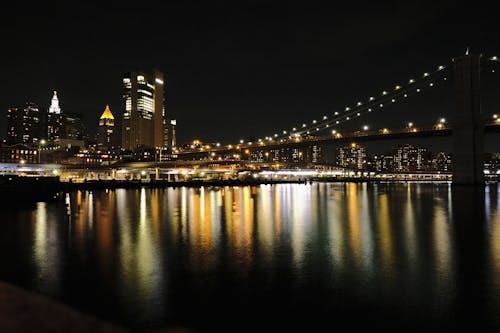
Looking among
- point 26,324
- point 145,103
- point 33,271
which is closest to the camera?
point 26,324

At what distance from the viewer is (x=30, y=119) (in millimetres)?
162500

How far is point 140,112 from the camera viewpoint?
572 ft

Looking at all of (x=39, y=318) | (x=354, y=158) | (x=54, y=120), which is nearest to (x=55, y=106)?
(x=54, y=120)

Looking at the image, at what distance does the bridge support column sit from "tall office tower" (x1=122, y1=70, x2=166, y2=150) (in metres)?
140

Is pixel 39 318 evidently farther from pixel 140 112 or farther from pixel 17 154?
pixel 140 112

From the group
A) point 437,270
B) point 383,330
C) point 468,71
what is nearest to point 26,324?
point 383,330

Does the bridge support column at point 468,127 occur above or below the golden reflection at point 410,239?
above

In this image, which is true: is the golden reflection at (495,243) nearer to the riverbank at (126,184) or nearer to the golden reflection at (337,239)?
the golden reflection at (337,239)

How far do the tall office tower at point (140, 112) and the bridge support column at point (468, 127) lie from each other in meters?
140

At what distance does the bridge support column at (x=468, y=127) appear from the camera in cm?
4328

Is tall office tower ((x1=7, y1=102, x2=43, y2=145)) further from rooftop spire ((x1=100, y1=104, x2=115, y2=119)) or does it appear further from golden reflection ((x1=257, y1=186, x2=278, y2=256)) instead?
golden reflection ((x1=257, y1=186, x2=278, y2=256))

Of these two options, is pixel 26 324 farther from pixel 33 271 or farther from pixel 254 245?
pixel 254 245

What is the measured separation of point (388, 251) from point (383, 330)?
5.59m

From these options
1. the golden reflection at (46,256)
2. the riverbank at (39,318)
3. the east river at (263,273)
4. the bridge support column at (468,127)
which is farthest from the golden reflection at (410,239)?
the bridge support column at (468,127)
